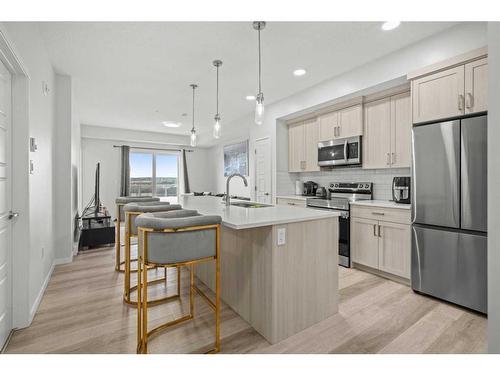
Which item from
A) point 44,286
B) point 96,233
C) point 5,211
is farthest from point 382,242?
point 96,233

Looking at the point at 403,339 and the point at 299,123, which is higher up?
the point at 299,123

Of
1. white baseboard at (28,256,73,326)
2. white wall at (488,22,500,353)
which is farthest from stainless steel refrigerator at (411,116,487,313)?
white baseboard at (28,256,73,326)

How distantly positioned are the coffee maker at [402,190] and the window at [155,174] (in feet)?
20.4

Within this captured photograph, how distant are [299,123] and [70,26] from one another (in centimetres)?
336

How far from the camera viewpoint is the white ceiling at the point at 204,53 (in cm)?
238

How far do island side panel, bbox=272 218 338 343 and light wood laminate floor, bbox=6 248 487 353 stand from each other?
3.7 inches

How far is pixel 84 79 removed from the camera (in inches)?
139

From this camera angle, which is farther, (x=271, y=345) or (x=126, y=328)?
(x=126, y=328)

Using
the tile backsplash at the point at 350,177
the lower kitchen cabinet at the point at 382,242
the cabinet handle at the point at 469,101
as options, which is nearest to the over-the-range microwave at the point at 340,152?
the tile backsplash at the point at 350,177

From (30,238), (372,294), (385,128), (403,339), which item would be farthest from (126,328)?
(385,128)

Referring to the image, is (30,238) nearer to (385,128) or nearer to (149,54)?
(149,54)

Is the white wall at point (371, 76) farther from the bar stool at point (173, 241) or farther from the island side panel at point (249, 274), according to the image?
the bar stool at point (173, 241)

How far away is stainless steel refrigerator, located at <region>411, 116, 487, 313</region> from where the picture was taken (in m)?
2.08
